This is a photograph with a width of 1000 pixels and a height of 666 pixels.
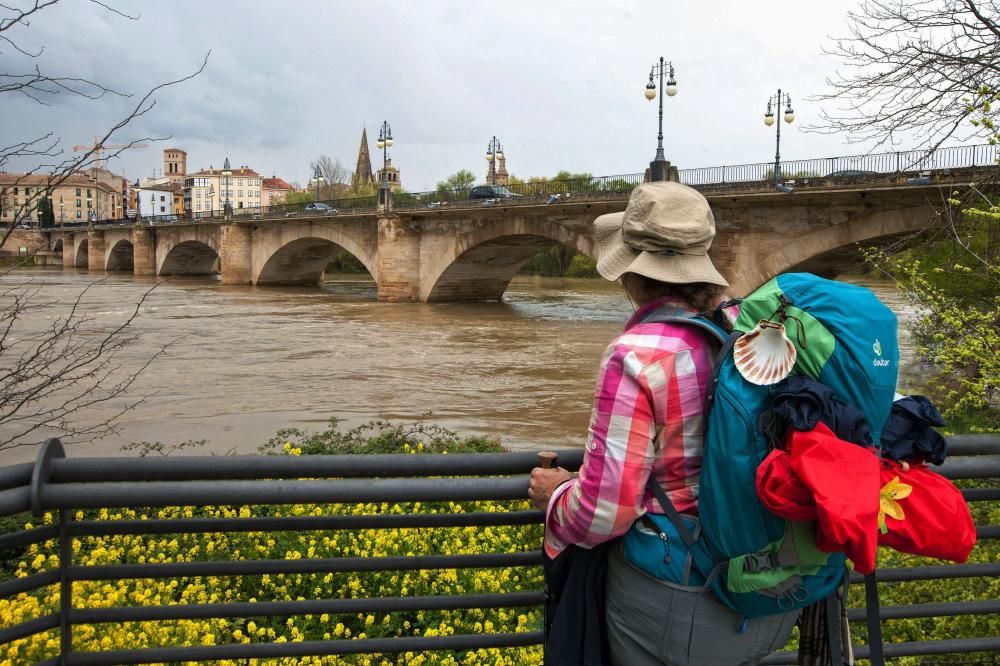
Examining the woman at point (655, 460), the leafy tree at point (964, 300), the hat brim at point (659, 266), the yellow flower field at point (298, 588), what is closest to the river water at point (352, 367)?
the yellow flower field at point (298, 588)

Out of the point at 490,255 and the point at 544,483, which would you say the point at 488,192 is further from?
the point at 544,483

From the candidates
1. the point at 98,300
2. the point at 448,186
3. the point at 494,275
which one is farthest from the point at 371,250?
the point at 448,186

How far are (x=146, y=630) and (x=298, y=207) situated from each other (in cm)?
4744

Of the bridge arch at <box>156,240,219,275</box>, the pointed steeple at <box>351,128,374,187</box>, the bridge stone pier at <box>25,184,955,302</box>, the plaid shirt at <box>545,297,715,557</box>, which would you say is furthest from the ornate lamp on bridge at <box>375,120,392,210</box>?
the pointed steeple at <box>351,128,374,187</box>

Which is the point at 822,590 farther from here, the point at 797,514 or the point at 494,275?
the point at 494,275

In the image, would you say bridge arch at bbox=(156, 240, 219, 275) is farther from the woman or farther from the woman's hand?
the woman

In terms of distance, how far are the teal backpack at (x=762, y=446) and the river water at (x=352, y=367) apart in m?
2.86

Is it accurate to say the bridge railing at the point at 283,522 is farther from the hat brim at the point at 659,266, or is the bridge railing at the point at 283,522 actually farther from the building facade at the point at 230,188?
the building facade at the point at 230,188

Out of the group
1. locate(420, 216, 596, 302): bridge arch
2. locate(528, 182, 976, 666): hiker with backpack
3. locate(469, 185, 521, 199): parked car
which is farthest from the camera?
locate(469, 185, 521, 199): parked car

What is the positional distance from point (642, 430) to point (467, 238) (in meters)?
32.5

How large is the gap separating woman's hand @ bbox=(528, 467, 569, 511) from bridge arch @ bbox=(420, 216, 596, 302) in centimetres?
2700

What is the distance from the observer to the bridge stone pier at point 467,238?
20.8 metres

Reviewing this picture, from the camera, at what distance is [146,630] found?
3.16 metres

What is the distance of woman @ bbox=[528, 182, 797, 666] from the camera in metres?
1.65
